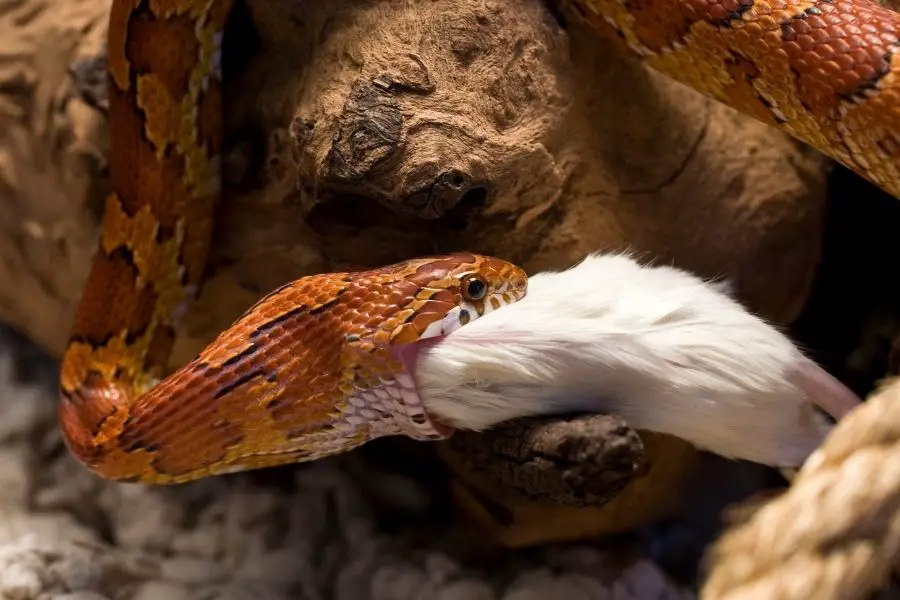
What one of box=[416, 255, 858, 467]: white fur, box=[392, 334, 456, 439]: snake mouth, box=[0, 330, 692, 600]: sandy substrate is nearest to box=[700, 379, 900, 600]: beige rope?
box=[416, 255, 858, 467]: white fur

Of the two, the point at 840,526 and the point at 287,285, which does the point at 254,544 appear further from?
the point at 840,526

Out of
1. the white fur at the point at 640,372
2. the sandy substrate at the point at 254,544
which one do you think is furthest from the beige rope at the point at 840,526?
the sandy substrate at the point at 254,544

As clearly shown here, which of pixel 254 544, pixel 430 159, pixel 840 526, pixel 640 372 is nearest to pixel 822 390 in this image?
pixel 640 372

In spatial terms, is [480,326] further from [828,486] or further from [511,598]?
[511,598]

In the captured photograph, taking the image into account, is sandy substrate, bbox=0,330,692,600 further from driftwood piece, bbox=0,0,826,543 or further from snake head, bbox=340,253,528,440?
snake head, bbox=340,253,528,440

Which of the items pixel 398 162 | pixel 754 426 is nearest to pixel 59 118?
pixel 398 162

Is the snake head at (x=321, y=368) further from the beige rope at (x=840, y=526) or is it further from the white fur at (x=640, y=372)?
the beige rope at (x=840, y=526)
